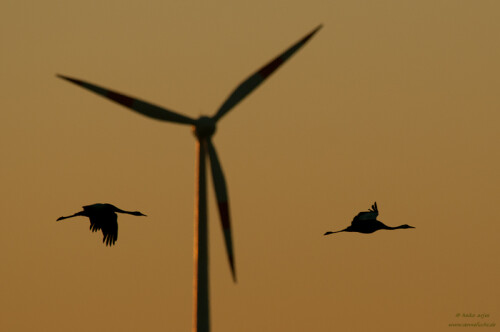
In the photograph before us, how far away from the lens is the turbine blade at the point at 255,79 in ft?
294

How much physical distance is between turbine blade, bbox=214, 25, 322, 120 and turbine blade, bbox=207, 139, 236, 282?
1977mm

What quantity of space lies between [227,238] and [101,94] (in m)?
9.21

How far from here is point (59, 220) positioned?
99062mm

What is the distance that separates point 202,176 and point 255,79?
6610mm

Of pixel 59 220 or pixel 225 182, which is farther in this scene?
pixel 59 220

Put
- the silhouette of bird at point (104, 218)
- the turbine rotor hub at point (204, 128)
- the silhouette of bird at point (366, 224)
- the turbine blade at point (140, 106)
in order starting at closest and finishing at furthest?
1. the turbine rotor hub at point (204, 128)
2. the turbine blade at point (140, 106)
3. the silhouette of bird at point (104, 218)
4. the silhouette of bird at point (366, 224)

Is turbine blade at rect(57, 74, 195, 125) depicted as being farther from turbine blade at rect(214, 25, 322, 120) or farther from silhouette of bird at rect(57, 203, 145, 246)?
silhouette of bird at rect(57, 203, 145, 246)

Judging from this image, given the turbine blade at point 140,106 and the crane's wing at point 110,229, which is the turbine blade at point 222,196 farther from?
the crane's wing at point 110,229

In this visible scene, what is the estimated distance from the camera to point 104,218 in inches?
3816

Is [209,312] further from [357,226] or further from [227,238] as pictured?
[357,226]

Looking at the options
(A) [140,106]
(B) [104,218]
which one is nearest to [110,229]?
(B) [104,218]

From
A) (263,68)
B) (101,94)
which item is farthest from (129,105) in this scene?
(263,68)

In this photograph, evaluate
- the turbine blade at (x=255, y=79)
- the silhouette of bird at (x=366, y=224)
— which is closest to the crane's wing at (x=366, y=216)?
the silhouette of bird at (x=366, y=224)

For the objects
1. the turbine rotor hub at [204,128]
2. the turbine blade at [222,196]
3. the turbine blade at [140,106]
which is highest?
the turbine blade at [140,106]
